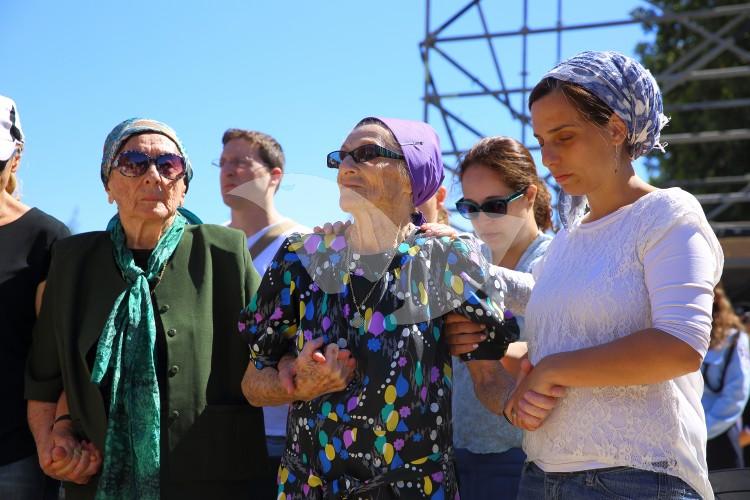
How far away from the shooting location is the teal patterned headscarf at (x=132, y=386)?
7.82ft

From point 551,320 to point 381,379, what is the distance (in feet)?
1.37

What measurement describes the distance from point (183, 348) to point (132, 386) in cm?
18

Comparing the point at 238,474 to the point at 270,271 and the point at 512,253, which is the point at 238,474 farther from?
the point at 512,253

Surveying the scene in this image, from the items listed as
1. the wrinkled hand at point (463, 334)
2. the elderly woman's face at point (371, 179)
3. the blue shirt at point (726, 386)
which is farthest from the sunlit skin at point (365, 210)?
the blue shirt at point (726, 386)

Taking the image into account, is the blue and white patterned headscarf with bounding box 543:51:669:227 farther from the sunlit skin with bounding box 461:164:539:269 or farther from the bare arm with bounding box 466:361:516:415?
the sunlit skin with bounding box 461:164:539:269

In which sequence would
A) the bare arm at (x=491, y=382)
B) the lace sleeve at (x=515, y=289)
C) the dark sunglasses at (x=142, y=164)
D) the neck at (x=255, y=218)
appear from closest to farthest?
the bare arm at (x=491, y=382) < the lace sleeve at (x=515, y=289) < the dark sunglasses at (x=142, y=164) < the neck at (x=255, y=218)

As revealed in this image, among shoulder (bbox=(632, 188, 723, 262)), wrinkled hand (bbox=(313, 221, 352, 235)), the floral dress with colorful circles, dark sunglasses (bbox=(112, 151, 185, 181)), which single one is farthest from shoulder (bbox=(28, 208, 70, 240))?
shoulder (bbox=(632, 188, 723, 262))

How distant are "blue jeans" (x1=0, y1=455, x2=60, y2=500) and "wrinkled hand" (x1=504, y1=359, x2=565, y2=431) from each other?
1.58 m

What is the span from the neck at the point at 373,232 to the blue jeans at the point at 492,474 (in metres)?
0.88

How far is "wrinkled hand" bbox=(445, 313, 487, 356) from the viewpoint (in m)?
2.08

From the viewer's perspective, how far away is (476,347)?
2.09 m

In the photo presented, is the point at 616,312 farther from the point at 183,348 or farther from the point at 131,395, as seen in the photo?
the point at 131,395

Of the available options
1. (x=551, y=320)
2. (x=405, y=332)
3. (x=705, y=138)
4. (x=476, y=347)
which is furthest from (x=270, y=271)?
(x=705, y=138)

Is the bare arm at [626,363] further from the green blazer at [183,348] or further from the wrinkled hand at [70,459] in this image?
the wrinkled hand at [70,459]
